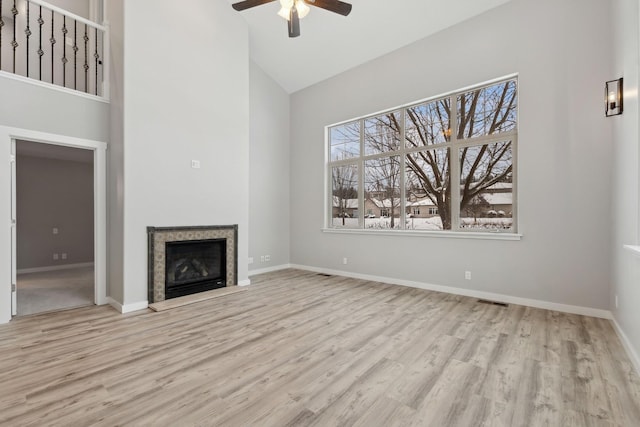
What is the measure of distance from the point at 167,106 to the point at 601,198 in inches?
215

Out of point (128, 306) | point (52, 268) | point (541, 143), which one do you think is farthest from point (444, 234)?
point (52, 268)

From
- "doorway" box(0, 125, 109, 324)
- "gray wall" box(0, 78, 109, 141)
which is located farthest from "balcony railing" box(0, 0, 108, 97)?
"doorway" box(0, 125, 109, 324)

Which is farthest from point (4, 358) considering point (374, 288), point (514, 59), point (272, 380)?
point (514, 59)

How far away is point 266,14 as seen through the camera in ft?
15.9

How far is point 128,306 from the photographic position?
3.63 metres

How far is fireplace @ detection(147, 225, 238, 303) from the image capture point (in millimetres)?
3895

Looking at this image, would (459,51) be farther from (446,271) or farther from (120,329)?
(120,329)

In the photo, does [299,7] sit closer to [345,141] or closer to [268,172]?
[345,141]

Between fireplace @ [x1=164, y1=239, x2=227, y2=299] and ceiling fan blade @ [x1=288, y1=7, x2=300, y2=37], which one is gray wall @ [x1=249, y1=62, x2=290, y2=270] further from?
ceiling fan blade @ [x1=288, y1=7, x2=300, y2=37]

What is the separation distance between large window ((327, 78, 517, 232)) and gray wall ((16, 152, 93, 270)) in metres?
5.96

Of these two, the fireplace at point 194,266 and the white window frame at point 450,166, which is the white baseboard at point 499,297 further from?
the fireplace at point 194,266

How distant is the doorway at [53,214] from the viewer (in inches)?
230

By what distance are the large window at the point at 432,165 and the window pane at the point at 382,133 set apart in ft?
0.06

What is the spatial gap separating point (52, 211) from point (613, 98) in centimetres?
969
